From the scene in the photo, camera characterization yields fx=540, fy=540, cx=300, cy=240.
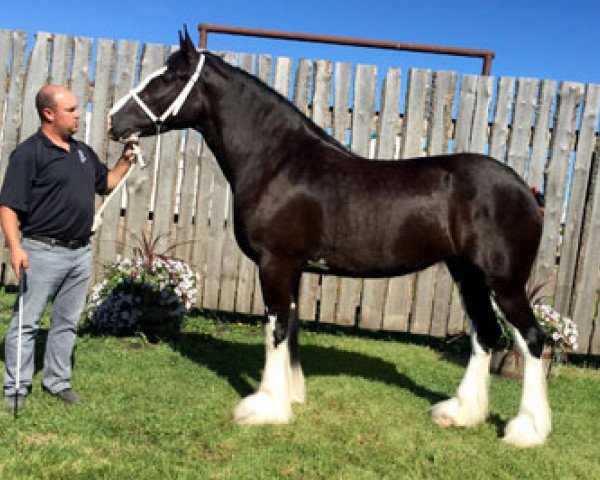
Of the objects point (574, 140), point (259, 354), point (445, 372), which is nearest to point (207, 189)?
point (259, 354)

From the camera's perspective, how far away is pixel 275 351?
3.89 m

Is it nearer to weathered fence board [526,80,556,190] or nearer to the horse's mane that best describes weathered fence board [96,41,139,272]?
the horse's mane

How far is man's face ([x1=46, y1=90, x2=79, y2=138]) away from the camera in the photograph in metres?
3.58

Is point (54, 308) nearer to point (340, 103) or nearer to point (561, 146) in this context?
point (340, 103)

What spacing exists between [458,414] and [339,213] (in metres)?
1.72

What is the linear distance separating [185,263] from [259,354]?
4.45 ft

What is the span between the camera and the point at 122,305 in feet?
18.4

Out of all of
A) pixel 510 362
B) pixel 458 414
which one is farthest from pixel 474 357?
pixel 510 362

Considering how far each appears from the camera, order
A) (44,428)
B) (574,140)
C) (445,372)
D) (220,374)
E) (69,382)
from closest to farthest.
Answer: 1. (44,428)
2. (69,382)
3. (220,374)
4. (445,372)
5. (574,140)

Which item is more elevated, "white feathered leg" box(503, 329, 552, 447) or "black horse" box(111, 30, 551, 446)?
"black horse" box(111, 30, 551, 446)

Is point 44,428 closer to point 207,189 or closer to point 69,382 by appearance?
point 69,382

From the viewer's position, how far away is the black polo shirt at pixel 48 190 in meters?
3.47

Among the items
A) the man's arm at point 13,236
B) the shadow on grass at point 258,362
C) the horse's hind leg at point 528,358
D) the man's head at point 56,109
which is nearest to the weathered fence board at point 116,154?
the shadow on grass at point 258,362

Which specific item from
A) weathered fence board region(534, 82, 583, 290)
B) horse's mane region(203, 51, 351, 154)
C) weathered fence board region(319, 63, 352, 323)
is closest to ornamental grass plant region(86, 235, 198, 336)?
weathered fence board region(319, 63, 352, 323)
